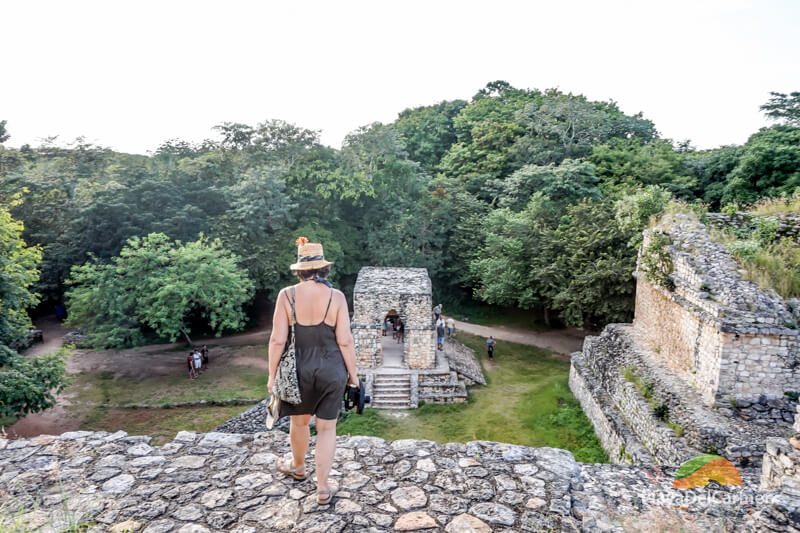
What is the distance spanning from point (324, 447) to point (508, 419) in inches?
368

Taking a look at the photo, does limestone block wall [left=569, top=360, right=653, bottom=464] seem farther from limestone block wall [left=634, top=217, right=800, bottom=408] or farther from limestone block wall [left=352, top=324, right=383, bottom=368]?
limestone block wall [left=352, top=324, right=383, bottom=368]

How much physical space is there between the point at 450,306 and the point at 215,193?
10822 mm

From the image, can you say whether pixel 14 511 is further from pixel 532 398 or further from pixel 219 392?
pixel 532 398

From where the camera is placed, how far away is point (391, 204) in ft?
68.6

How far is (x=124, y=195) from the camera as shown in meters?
17.1

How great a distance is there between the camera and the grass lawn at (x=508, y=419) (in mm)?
10891

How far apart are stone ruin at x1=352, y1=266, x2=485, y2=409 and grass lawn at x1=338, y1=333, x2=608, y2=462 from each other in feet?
1.36

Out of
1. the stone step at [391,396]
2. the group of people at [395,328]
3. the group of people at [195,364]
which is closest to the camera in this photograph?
the stone step at [391,396]

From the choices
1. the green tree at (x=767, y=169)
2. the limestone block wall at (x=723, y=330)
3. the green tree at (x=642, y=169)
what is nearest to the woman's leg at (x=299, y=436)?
the limestone block wall at (x=723, y=330)

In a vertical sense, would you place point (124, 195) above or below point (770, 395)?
above

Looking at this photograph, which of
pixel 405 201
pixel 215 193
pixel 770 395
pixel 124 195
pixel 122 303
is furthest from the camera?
pixel 405 201

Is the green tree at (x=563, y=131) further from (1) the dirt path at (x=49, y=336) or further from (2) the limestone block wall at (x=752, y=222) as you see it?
(1) the dirt path at (x=49, y=336)

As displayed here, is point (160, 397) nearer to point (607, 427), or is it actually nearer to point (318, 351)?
point (607, 427)

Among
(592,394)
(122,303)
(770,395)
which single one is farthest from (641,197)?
(122,303)
